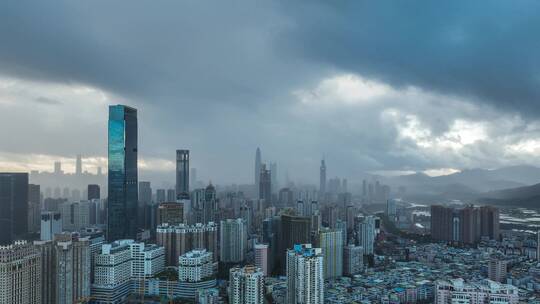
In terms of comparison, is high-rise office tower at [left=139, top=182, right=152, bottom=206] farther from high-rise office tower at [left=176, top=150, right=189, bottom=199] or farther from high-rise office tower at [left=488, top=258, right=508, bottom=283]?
high-rise office tower at [left=488, top=258, right=508, bottom=283]

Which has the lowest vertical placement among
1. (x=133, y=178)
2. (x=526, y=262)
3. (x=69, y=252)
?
(x=526, y=262)

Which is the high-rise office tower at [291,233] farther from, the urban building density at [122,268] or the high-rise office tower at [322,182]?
the high-rise office tower at [322,182]

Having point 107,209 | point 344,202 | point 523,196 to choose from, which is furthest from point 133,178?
point 523,196

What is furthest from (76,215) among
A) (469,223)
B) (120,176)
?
(469,223)

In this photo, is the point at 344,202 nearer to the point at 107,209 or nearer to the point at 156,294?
the point at 107,209

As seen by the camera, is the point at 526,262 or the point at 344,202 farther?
the point at 344,202

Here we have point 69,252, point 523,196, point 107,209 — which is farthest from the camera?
point 523,196
